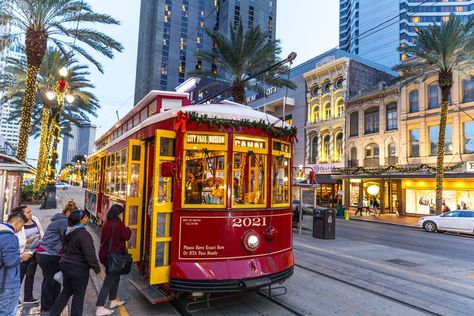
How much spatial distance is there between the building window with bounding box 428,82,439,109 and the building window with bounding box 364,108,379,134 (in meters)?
4.64

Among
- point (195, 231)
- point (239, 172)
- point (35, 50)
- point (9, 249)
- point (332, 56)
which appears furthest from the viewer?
point (332, 56)

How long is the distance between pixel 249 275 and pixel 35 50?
17090 millimetres

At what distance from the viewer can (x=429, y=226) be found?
18.6 m

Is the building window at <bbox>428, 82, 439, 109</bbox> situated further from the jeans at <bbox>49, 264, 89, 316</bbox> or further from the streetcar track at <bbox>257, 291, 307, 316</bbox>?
the jeans at <bbox>49, 264, 89, 316</bbox>

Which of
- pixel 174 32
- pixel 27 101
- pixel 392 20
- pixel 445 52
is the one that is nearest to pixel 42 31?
pixel 27 101

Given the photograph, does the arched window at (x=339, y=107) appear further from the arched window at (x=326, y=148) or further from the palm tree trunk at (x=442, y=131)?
the palm tree trunk at (x=442, y=131)

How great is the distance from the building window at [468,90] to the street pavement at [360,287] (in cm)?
A: 1591

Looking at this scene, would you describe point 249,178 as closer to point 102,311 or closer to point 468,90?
point 102,311

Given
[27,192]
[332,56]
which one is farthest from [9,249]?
[332,56]

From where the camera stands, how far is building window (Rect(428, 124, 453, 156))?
2428 centimetres

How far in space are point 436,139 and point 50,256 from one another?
27128mm

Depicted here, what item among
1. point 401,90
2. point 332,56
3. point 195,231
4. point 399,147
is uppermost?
point 332,56

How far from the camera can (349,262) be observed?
945cm

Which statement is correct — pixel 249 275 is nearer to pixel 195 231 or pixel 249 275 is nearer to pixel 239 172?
pixel 195 231
